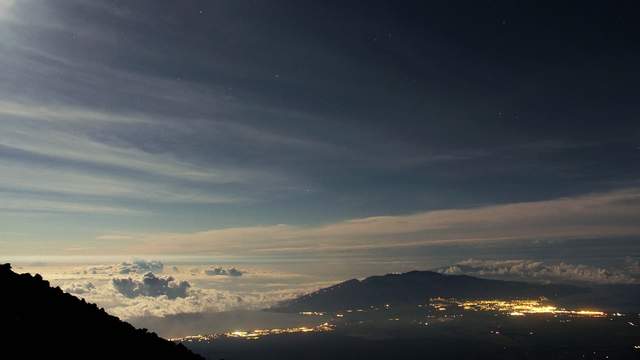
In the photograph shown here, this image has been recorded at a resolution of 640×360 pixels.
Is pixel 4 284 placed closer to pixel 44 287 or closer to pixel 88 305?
pixel 44 287

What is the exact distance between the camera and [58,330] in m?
47.1

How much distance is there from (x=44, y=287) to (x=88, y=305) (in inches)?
230

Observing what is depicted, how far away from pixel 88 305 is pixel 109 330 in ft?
28.6

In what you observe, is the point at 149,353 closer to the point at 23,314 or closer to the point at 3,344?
the point at 23,314

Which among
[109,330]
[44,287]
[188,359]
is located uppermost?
[44,287]

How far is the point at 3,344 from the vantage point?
120ft

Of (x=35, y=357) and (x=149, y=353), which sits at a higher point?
(x=35, y=357)

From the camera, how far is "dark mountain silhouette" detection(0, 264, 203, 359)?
40.0 m

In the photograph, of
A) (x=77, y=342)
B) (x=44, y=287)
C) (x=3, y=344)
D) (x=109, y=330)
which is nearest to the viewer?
(x=3, y=344)

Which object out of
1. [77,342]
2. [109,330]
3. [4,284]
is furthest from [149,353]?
[4,284]

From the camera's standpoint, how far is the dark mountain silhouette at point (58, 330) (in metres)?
40.0

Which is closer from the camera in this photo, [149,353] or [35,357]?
[35,357]

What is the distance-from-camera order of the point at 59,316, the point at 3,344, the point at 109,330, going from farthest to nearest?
1. the point at 109,330
2. the point at 59,316
3. the point at 3,344

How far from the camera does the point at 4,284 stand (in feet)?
173
